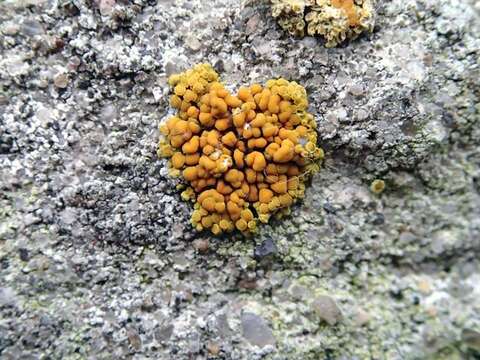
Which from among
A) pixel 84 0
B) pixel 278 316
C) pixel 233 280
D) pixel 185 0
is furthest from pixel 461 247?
pixel 84 0

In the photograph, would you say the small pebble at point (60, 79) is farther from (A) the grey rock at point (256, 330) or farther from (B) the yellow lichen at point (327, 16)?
Result: (A) the grey rock at point (256, 330)

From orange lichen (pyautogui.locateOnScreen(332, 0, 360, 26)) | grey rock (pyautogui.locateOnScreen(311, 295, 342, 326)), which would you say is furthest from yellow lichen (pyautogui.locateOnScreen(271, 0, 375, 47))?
grey rock (pyautogui.locateOnScreen(311, 295, 342, 326))

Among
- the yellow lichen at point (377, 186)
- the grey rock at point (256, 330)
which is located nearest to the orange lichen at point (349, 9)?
the yellow lichen at point (377, 186)

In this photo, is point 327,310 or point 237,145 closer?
point 237,145

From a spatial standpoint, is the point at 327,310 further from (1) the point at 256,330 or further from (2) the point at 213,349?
(2) the point at 213,349

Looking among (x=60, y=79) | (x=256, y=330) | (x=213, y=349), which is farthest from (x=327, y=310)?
(x=60, y=79)

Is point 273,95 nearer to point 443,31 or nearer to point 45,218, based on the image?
point 443,31
